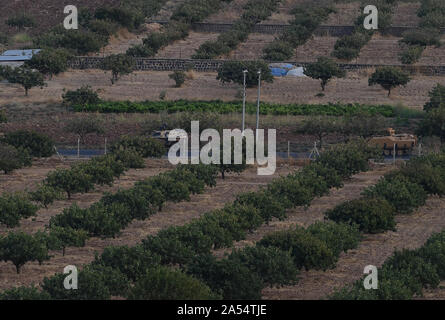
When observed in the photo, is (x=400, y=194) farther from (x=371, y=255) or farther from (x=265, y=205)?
(x=371, y=255)

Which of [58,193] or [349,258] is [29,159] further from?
[349,258]

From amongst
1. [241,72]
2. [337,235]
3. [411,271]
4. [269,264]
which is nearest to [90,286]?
[269,264]

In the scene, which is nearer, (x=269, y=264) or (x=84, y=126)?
(x=269, y=264)

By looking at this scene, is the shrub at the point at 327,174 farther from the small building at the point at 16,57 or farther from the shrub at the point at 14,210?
the small building at the point at 16,57

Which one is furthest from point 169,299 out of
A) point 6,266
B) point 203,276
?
point 6,266

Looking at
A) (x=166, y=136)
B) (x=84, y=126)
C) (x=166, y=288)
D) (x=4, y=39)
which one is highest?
(x=166, y=288)

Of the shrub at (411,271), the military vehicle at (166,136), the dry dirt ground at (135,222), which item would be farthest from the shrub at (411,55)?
the shrub at (411,271)

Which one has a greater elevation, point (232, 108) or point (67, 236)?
point (67, 236)
